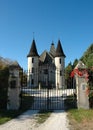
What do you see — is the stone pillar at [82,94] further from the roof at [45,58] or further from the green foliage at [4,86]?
the roof at [45,58]

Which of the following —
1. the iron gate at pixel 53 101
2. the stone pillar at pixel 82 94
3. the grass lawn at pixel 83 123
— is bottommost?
the grass lawn at pixel 83 123

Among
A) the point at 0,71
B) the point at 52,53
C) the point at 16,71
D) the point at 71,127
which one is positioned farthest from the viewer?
the point at 52,53

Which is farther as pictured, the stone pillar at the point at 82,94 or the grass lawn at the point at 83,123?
the stone pillar at the point at 82,94

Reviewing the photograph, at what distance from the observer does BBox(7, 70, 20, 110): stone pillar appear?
44.5 ft

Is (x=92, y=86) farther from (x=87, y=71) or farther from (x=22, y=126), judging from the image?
(x=22, y=126)

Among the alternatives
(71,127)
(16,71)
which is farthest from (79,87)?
(71,127)

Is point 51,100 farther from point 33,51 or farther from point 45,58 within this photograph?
point 45,58

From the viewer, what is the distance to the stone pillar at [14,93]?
13.6 m

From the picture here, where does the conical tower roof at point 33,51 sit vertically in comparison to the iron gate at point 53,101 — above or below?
above

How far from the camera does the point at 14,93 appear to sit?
13.7 meters

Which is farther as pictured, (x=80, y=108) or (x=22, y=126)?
(x=80, y=108)

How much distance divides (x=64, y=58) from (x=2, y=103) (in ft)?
139

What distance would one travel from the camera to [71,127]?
27.6ft

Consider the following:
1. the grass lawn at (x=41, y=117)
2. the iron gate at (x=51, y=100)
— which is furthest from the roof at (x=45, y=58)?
the grass lawn at (x=41, y=117)
